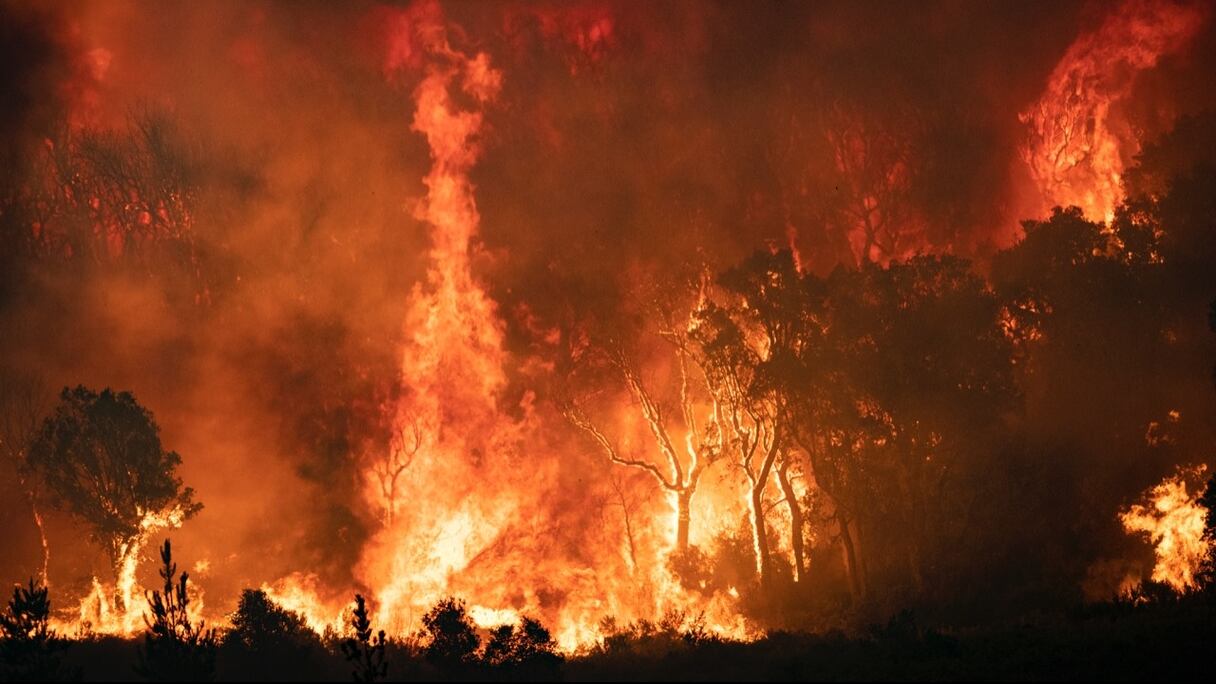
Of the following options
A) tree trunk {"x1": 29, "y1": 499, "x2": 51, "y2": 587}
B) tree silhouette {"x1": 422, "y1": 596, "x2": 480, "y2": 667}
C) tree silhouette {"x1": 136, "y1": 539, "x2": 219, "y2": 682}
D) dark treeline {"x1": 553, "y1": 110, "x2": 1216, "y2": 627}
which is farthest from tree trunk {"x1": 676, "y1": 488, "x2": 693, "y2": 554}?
tree trunk {"x1": 29, "y1": 499, "x2": 51, "y2": 587}

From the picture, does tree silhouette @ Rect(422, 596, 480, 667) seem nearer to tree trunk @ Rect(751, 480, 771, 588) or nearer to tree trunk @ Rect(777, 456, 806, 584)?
tree trunk @ Rect(751, 480, 771, 588)

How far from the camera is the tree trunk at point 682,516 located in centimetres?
4362

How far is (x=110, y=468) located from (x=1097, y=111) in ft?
197

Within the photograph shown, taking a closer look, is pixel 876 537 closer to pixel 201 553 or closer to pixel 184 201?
pixel 201 553

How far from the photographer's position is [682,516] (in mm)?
44219

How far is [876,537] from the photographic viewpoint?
1441 inches

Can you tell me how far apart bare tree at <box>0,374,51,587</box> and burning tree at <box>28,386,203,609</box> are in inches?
530

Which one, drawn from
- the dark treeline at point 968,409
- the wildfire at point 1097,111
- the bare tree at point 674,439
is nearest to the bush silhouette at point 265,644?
the dark treeline at point 968,409

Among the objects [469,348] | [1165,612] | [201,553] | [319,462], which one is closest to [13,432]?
[201,553]

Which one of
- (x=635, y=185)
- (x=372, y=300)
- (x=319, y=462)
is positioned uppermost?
(x=635, y=185)

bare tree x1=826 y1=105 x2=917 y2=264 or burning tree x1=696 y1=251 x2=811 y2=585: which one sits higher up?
bare tree x1=826 y1=105 x2=917 y2=264

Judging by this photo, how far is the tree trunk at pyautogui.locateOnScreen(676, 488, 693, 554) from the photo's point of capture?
43.6 metres

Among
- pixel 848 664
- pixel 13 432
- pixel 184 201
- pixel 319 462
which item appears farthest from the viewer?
pixel 184 201

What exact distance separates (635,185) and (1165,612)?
4445cm
